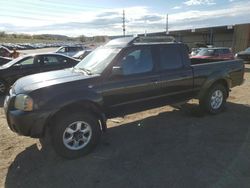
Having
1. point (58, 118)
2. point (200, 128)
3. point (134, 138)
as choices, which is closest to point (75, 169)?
point (58, 118)

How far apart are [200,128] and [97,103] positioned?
2.52m

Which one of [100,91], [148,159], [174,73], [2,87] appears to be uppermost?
[174,73]

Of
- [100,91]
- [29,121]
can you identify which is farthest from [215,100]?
[29,121]

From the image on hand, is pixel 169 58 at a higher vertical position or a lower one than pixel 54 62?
higher

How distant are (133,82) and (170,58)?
122 cm

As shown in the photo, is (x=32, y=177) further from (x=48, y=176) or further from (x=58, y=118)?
(x=58, y=118)

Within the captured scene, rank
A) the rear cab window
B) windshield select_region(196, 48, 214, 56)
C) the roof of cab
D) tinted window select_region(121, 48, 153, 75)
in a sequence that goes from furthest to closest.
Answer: windshield select_region(196, 48, 214, 56)
the rear cab window
the roof of cab
tinted window select_region(121, 48, 153, 75)

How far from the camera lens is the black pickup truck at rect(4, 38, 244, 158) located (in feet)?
13.8

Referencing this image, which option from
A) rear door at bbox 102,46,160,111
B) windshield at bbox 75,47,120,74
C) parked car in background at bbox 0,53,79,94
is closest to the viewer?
rear door at bbox 102,46,160,111

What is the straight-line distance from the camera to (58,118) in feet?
14.2

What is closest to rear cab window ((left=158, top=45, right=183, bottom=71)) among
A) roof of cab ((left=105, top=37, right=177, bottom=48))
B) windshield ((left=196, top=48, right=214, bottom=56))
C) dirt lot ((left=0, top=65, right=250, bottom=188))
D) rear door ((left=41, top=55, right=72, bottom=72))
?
roof of cab ((left=105, top=37, right=177, bottom=48))

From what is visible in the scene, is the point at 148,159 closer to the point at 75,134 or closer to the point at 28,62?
the point at 75,134

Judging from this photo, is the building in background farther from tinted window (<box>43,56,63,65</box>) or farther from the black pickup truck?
the black pickup truck

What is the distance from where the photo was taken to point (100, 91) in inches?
185
